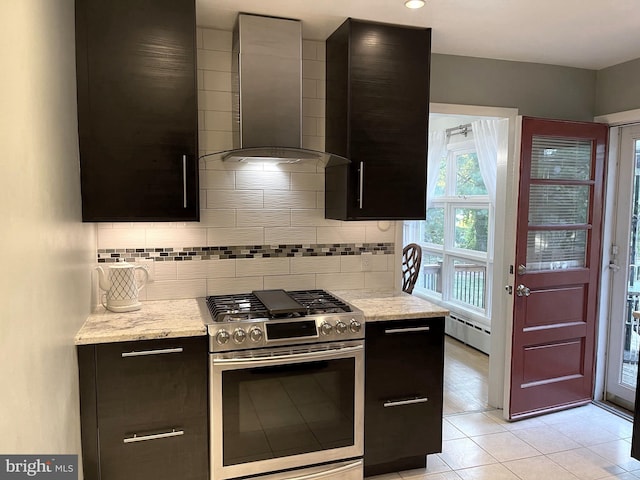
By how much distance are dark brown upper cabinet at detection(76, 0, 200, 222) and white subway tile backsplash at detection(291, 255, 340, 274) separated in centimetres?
78

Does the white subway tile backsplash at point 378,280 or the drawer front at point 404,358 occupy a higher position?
the white subway tile backsplash at point 378,280

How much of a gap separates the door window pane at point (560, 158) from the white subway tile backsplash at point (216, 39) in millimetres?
A: 2088

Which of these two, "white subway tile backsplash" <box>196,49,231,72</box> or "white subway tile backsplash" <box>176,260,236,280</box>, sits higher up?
"white subway tile backsplash" <box>196,49,231,72</box>

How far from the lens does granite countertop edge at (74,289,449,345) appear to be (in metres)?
2.15

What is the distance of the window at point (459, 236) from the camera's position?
4.72 metres

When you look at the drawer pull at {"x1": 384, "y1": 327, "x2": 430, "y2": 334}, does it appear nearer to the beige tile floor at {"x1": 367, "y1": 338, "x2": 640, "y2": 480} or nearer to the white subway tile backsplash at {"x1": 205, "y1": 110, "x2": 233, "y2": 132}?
the beige tile floor at {"x1": 367, "y1": 338, "x2": 640, "y2": 480}

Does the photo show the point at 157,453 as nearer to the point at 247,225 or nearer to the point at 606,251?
the point at 247,225

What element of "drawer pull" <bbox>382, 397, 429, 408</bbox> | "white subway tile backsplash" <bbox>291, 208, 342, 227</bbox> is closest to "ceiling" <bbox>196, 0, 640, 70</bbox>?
"white subway tile backsplash" <bbox>291, 208, 342, 227</bbox>

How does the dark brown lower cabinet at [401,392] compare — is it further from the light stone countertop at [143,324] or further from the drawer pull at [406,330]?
the light stone countertop at [143,324]

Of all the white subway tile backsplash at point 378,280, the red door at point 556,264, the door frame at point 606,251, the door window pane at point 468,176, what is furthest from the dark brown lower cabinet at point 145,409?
the door window pane at point 468,176

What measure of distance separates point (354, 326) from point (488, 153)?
2698 millimetres

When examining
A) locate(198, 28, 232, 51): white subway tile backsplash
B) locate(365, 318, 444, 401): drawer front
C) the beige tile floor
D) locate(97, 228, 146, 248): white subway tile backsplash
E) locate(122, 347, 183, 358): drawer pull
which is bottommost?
the beige tile floor

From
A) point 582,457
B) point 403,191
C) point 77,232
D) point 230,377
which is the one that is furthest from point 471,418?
point 77,232

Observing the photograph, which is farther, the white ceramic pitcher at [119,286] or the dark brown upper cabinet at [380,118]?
the dark brown upper cabinet at [380,118]
